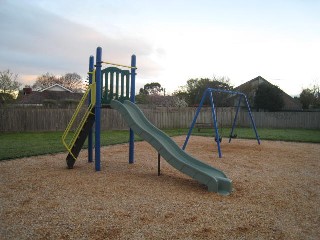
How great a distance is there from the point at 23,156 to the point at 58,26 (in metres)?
6.13

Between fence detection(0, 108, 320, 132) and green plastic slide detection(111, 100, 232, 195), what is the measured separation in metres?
10.7

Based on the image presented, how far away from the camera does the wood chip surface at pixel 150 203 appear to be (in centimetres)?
348

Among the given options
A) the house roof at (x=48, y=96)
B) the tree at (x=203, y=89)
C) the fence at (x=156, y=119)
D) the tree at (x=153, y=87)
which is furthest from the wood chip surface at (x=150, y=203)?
the tree at (x=153, y=87)

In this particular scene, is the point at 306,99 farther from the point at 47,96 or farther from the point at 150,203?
the point at 150,203

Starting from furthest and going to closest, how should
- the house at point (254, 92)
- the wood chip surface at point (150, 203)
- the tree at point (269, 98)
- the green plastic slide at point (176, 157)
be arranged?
the house at point (254, 92)
the tree at point (269, 98)
the green plastic slide at point (176, 157)
the wood chip surface at point (150, 203)

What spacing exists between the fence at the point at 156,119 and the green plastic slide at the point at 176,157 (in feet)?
35.2

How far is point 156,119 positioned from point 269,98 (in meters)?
13.4

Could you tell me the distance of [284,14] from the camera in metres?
10.8

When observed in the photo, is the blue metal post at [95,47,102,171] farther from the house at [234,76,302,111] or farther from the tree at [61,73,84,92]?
the tree at [61,73,84,92]

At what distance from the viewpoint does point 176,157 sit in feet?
19.4

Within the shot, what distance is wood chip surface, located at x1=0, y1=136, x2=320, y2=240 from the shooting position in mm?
3480

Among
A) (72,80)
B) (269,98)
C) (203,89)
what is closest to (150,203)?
(269,98)

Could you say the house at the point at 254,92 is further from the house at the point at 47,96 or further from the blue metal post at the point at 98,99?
the blue metal post at the point at 98,99

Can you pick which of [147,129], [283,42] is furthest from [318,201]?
[283,42]
